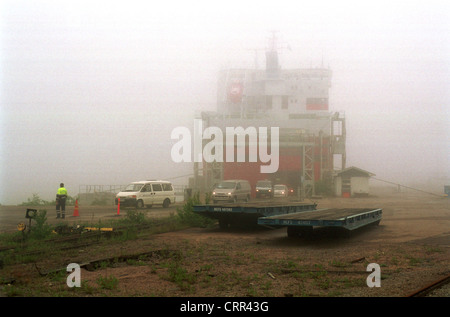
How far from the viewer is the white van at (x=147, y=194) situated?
2648 centimetres

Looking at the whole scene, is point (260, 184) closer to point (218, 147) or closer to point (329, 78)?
point (218, 147)

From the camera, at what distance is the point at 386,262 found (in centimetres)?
994

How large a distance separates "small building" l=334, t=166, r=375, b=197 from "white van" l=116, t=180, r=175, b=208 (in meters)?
23.9

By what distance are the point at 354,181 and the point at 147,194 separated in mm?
27150

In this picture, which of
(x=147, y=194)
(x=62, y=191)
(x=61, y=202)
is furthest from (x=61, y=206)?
(x=147, y=194)

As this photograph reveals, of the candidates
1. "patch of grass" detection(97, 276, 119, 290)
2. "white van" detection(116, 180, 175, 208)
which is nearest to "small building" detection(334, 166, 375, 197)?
"white van" detection(116, 180, 175, 208)

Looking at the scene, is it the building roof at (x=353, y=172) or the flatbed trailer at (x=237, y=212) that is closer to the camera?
the flatbed trailer at (x=237, y=212)

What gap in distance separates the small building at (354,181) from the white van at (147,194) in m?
23.9

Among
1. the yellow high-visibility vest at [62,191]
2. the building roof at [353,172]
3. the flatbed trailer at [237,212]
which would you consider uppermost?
the building roof at [353,172]

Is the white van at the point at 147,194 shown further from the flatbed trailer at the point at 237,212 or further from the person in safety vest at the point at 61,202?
the flatbed trailer at the point at 237,212

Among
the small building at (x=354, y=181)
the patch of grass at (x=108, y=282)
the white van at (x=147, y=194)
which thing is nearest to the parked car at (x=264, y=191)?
the small building at (x=354, y=181)

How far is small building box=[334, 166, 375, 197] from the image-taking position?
4716cm

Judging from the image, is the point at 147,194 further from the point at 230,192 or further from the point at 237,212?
the point at 237,212
